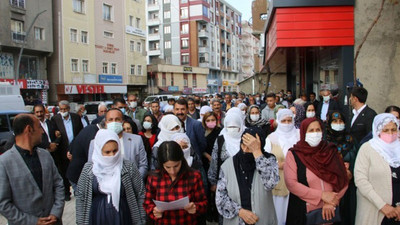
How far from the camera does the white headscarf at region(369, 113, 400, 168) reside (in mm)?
3512

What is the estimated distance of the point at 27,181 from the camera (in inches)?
125

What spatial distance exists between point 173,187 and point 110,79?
3408 cm

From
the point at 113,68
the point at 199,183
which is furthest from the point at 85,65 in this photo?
the point at 199,183

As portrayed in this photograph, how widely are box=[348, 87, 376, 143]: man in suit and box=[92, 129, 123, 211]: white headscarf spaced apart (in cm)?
365

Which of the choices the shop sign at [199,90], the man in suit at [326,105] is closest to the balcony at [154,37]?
the shop sign at [199,90]

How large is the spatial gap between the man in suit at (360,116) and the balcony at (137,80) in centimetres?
3553

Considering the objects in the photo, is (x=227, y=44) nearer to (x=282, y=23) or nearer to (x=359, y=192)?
(x=282, y=23)

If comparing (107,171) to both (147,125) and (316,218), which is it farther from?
(147,125)

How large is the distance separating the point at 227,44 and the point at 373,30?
60.5 m

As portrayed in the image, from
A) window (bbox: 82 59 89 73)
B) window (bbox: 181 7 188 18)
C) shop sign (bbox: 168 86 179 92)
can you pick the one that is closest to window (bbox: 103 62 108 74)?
window (bbox: 82 59 89 73)

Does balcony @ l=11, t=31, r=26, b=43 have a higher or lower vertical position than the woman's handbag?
higher

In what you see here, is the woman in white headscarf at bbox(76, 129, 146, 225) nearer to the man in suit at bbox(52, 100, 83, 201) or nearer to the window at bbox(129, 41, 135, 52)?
the man in suit at bbox(52, 100, 83, 201)

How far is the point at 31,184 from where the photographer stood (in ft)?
10.5

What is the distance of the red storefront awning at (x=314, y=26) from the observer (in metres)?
8.96
